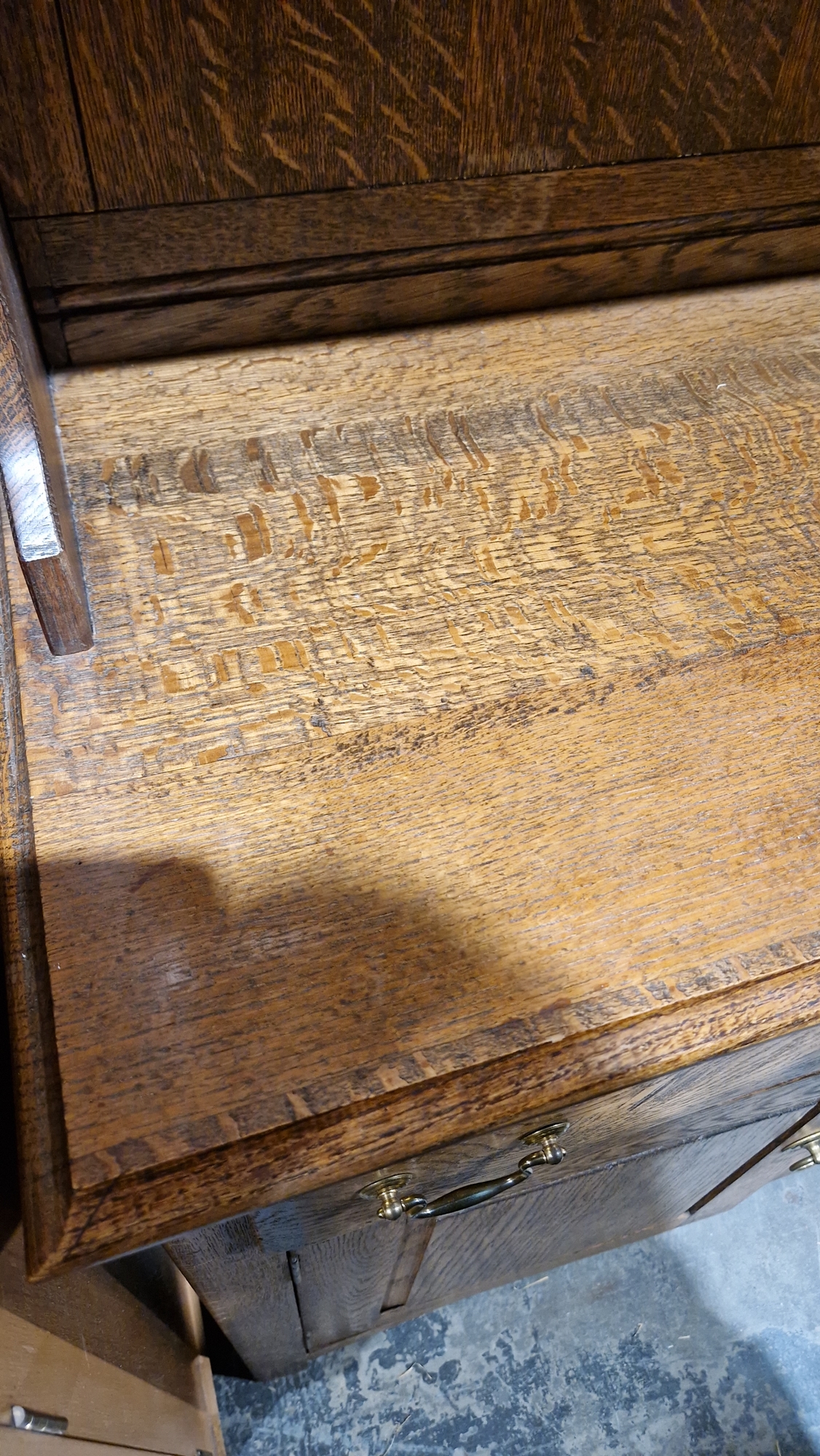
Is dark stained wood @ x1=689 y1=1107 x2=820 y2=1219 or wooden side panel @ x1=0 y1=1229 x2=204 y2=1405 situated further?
dark stained wood @ x1=689 y1=1107 x2=820 y2=1219

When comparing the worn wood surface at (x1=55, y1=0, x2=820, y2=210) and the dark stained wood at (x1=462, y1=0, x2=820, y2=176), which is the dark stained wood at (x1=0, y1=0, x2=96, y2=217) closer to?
the worn wood surface at (x1=55, y1=0, x2=820, y2=210)

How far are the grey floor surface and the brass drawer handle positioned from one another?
0.74 meters

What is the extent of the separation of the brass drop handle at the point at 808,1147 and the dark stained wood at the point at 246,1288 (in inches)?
19.6

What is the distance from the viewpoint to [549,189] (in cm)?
69

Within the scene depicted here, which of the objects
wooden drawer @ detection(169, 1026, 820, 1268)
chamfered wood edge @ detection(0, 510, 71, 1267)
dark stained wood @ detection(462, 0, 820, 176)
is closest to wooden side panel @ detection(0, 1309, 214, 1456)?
wooden drawer @ detection(169, 1026, 820, 1268)

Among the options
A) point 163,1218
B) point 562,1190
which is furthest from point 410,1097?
point 562,1190

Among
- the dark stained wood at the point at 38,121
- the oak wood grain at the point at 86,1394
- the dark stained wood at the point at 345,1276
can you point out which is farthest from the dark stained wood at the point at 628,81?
the oak wood grain at the point at 86,1394

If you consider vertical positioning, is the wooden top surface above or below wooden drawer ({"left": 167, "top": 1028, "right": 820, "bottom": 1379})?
above

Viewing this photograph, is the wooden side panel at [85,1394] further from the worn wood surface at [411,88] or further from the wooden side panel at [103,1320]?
the worn wood surface at [411,88]

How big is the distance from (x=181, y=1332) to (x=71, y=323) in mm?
983

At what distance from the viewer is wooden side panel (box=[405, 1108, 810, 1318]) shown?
2.68 feet

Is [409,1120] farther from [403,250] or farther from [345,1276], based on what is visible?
[403,250]

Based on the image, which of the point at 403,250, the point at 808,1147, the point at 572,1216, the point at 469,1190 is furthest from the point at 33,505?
the point at 808,1147

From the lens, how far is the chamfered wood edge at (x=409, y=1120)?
0.40 meters
